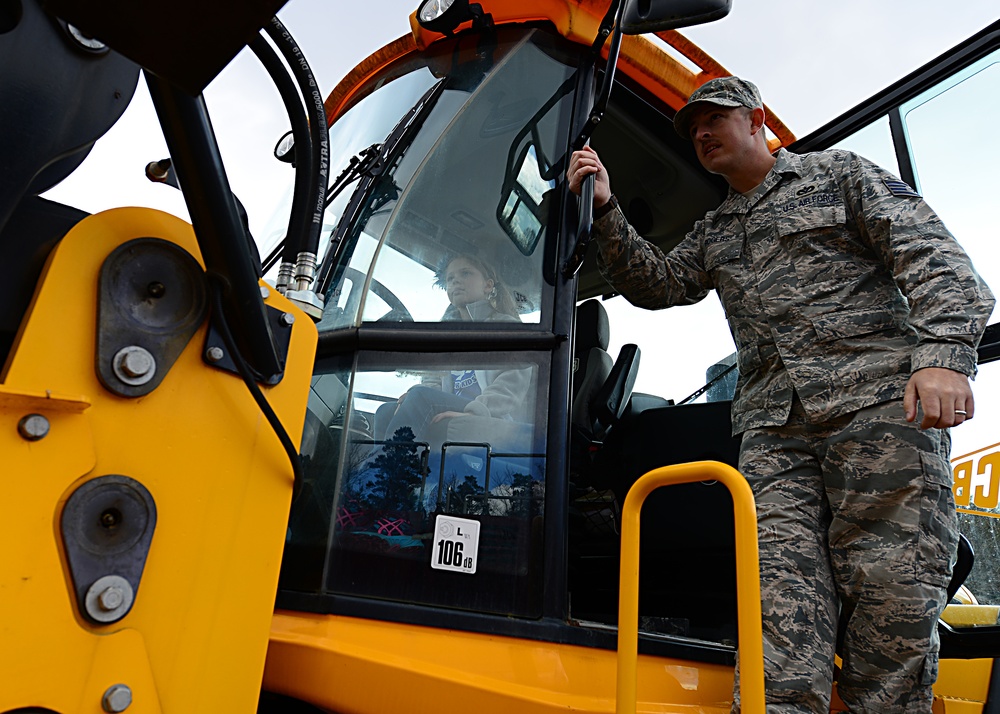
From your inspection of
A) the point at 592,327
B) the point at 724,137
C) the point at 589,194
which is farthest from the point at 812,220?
the point at 592,327

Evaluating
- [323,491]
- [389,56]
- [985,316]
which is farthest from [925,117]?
[323,491]

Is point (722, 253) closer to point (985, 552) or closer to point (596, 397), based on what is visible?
point (596, 397)

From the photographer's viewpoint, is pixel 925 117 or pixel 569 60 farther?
pixel 925 117

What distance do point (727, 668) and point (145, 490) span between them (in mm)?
1209

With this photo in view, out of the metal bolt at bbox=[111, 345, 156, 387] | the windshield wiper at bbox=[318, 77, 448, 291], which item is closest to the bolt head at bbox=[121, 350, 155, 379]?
the metal bolt at bbox=[111, 345, 156, 387]

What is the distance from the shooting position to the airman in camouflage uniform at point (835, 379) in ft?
4.74

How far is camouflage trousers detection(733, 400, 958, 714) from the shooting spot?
56.2 inches

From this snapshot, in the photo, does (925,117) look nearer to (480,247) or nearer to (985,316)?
→ (985,316)

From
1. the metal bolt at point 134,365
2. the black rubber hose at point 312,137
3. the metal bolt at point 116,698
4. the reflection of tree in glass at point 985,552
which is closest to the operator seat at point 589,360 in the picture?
the reflection of tree in glass at point 985,552

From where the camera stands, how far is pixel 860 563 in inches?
58.9

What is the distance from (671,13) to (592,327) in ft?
4.47

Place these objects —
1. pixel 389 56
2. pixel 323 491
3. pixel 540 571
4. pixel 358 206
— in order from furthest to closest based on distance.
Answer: pixel 389 56 → pixel 358 206 → pixel 323 491 → pixel 540 571

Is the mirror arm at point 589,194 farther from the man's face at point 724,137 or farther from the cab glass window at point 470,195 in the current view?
the man's face at point 724,137

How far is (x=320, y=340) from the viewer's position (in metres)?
1.77
